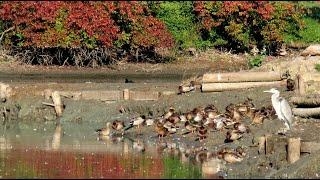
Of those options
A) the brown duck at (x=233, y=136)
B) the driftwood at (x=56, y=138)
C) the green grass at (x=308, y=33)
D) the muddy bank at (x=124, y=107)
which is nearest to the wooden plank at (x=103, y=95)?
the muddy bank at (x=124, y=107)

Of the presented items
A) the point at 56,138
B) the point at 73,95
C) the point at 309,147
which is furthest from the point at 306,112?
the point at 73,95

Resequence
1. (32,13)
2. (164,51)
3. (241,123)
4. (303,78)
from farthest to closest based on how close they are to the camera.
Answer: (164,51) → (32,13) → (303,78) → (241,123)

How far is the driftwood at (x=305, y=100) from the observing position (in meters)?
26.8

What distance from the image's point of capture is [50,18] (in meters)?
43.4

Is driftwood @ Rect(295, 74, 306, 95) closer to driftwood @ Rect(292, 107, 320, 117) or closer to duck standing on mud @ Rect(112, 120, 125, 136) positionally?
driftwood @ Rect(292, 107, 320, 117)

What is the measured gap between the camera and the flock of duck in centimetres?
2720

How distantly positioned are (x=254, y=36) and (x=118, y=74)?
310 inches

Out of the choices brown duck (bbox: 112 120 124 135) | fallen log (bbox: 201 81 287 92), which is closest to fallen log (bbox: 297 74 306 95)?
fallen log (bbox: 201 81 287 92)

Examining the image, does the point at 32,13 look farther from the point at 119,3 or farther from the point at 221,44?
the point at 221,44

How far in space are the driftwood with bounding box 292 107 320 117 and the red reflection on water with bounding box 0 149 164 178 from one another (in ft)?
16.8

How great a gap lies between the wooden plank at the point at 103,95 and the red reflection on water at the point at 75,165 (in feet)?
24.6

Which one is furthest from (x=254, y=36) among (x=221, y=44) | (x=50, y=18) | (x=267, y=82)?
(x=267, y=82)

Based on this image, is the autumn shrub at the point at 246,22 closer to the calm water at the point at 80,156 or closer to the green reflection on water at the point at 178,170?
the calm water at the point at 80,156

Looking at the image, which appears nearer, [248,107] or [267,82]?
[248,107]
